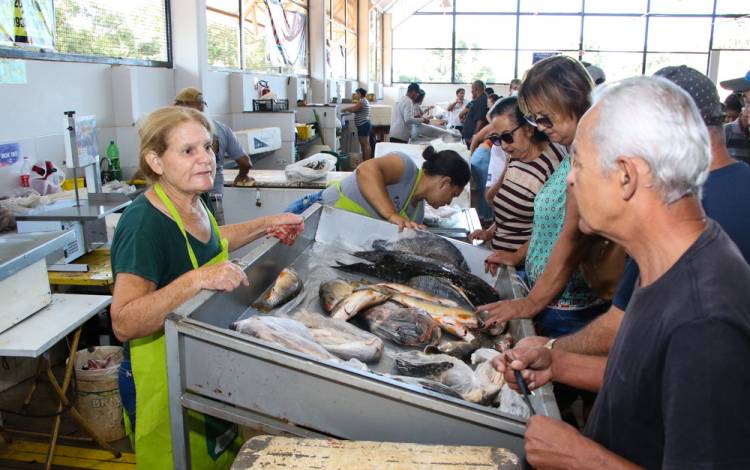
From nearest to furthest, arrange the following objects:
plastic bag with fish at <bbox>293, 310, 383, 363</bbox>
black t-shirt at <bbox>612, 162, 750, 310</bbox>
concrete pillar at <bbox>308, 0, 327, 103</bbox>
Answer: black t-shirt at <bbox>612, 162, 750, 310</bbox> < plastic bag with fish at <bbox>293, 310, 383, 363</bbox> < concrete pillar at <bbox>308, 0, 327, 103</bbox>

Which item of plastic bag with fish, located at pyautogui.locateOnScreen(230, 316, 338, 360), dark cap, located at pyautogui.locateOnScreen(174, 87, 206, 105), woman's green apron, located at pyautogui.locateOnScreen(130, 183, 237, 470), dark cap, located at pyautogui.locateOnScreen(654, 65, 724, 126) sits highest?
dark cap, located at pyautogui.locateOnScreen(174, 87, 206, 105)

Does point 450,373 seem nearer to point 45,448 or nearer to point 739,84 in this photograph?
point 45,448

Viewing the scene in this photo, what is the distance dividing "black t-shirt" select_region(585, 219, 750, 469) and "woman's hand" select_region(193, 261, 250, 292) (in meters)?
1.10

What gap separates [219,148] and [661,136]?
14.7 ft

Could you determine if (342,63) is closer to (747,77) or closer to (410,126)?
(410,126)

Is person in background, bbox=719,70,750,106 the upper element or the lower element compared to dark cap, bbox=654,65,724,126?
upper

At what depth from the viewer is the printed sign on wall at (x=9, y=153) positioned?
3764 mm

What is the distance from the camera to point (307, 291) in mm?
2188

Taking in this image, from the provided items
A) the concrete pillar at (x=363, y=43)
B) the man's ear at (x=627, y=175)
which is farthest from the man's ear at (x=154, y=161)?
the concrete pillar at (x=363, y=43)

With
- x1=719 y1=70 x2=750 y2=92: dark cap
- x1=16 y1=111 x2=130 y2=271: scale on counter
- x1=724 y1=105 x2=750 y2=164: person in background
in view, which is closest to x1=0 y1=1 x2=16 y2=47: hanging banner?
x1=16 y1=111 x2=130 y2=271: scale on counter

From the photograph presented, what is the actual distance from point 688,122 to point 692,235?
18 centimetres

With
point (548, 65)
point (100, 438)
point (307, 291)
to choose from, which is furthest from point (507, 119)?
point (100, 438)

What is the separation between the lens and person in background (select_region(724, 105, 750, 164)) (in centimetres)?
490

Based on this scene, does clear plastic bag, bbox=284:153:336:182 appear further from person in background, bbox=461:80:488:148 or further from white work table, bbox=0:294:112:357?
person in background, bbox=461:80:488:148
